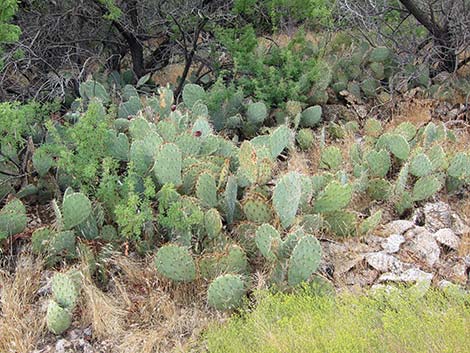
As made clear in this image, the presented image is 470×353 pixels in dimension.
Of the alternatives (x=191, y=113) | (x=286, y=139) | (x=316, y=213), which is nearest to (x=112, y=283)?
(x=316, y=213)

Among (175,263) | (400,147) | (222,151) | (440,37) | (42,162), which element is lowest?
(42,162)

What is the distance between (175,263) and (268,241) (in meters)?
0.59

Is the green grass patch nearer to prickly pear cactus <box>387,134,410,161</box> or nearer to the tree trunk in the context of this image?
prickly pear cactus <box>387,134,410,161</box>

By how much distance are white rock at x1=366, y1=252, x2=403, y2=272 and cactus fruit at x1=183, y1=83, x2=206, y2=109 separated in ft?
10.2

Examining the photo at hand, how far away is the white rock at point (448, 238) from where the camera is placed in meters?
Result: 4.74

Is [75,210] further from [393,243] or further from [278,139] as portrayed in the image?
[393,243]

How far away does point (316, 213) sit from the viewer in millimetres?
4859

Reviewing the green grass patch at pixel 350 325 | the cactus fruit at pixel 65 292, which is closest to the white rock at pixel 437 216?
the green grass patch at pixel 350 325

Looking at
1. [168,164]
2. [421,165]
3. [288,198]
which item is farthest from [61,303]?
[421,165]

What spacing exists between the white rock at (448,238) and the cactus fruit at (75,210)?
245cm

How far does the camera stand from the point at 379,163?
18.4 feet

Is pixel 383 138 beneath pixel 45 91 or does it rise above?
above

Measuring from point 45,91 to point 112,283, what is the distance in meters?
3.26

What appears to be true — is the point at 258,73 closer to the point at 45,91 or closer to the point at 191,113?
the point at 191,113
